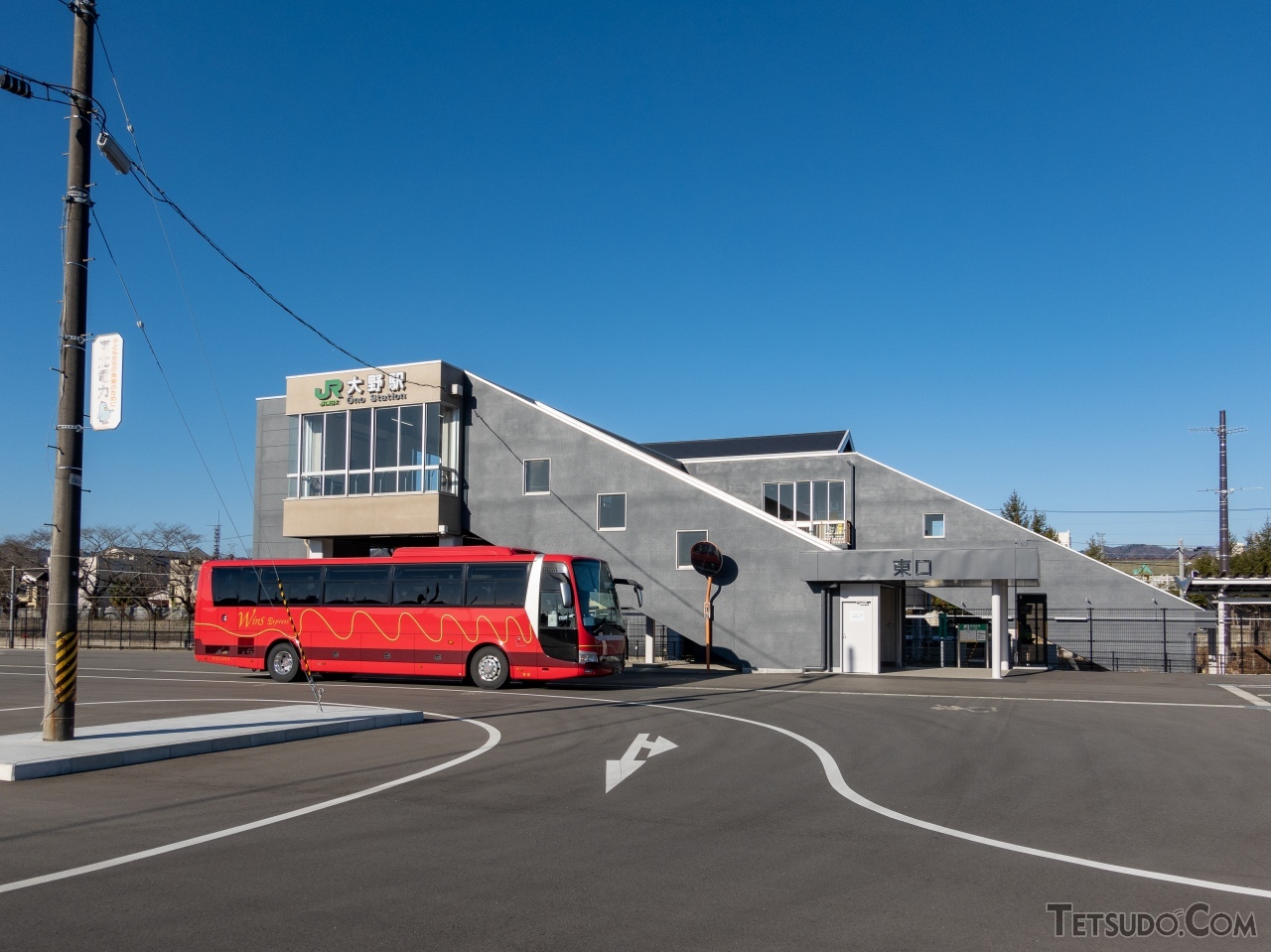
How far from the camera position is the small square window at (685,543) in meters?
30.9

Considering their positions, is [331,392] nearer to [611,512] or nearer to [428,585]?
[611,512]

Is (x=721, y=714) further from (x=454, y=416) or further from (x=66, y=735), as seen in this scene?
(x=454, y=416)

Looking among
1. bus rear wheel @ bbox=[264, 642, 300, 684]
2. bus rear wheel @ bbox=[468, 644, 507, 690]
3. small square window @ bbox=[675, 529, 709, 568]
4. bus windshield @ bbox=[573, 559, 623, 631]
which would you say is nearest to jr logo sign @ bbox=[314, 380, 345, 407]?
bus rear wheel @ bbox=[264, 642, 300, 684]

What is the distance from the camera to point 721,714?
17297 mm

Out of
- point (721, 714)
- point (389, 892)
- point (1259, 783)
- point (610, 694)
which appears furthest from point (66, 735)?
point (1259, 783)

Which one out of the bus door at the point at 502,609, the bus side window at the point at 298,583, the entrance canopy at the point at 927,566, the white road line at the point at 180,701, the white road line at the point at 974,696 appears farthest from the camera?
the entrance canopy at the point at 927,566

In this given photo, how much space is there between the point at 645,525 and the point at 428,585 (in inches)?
369

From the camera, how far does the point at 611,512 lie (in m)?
32.6

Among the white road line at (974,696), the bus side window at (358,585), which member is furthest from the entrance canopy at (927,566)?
the bus side window at (358,585)

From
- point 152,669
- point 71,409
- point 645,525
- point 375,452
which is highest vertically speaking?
point 375,452

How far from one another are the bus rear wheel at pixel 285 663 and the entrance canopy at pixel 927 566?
13455 millimetres

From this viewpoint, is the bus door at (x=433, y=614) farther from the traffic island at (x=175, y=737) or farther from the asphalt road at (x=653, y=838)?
the asphalt road at (x=653, y=838)

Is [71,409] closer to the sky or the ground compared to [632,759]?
closer to the sky

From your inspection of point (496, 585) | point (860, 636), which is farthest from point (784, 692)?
point (860, 636)
